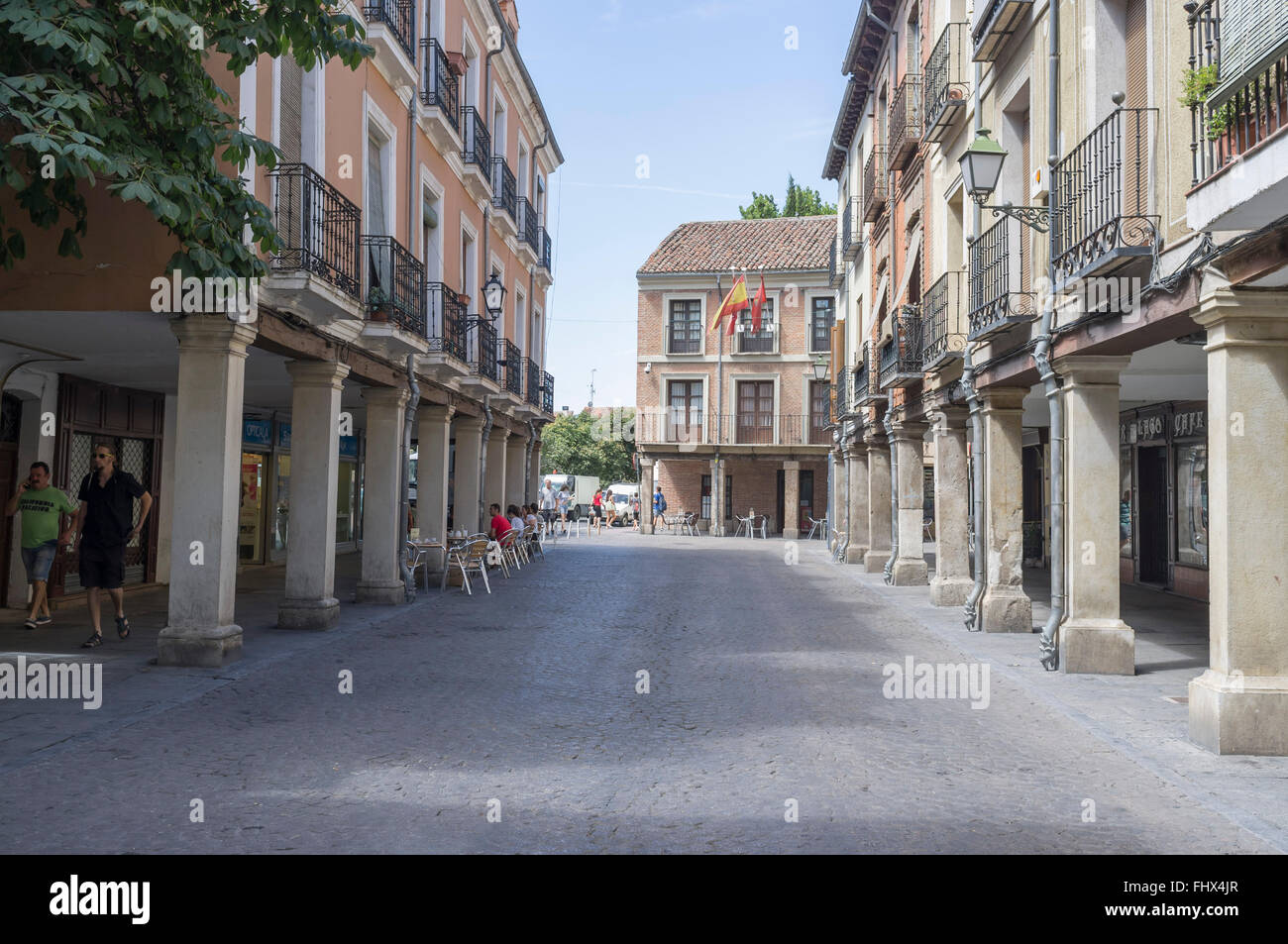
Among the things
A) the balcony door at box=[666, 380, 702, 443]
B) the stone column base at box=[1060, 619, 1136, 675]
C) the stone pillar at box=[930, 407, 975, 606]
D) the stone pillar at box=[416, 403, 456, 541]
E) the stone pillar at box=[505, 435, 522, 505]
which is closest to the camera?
the stone column base at box=[1060, 619, 1136, 675]

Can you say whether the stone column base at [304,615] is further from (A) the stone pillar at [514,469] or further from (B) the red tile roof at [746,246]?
(B) the red tile roof at [746,246]

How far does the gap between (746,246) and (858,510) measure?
72.7ft

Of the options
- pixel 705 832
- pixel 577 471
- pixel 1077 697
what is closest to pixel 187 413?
pixel 705 832

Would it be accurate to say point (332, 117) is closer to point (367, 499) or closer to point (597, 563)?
point (367, 499)

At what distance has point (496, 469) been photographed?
949 inches

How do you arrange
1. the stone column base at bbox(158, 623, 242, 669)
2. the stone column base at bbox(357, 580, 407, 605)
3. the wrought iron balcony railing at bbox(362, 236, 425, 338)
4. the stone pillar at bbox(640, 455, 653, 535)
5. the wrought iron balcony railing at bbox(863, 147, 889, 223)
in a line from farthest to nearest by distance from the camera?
the stone pillar at bbox(640, 455, 653, 535) → the wrought iron balcony railing at bbox(863, 147, 889, 223) → the stone column base at bbox(357, 580, 407, 605) → the wrought iron balcony railing at bbox(362, 236, 425, 338) → the stone column base at bbox(158, 623, 242, 669)

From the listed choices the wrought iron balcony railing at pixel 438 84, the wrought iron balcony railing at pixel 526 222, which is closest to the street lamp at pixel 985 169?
the wrought iron balcony railing at pixel 438 84

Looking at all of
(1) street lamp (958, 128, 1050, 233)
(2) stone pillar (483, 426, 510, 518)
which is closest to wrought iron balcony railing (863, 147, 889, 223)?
(2) stone pillar (483, 426, 510, 518)

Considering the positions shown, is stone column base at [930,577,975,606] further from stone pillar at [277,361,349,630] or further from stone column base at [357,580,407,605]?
stone pillar at [277,361,349,630]

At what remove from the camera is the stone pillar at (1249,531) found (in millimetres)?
6355

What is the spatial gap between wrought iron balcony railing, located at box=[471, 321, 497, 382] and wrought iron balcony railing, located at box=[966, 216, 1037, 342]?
9.23m

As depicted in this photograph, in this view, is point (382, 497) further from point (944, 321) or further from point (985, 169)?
point (985, 169)

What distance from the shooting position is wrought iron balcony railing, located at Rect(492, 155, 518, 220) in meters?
21.2

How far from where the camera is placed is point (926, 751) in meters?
6.26
